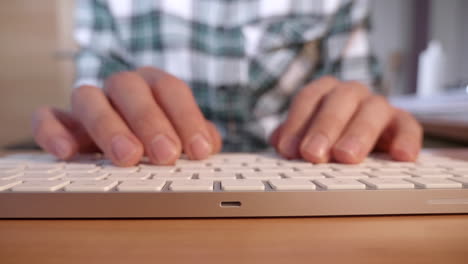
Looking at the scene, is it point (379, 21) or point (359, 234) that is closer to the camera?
point (359, 234)

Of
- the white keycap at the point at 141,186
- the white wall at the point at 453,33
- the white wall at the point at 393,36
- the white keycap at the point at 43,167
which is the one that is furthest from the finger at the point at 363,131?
the white wall at the point at 393,36

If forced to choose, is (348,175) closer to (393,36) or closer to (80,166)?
(80,166)

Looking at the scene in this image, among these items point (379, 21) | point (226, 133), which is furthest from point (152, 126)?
point (379, 21)

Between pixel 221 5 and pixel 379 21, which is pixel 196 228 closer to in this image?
pixel 221 5

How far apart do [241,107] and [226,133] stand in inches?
3.9

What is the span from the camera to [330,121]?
16.0 inches

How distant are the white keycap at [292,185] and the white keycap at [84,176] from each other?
155mm

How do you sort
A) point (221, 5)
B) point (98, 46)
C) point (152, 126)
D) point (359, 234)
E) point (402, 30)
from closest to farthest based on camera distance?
point (359, 234) → point (152, 126) → point (98, 46) → point (221, 5) → point (402, 30)

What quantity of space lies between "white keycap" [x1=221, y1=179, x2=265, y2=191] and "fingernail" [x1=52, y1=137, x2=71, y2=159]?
0.26 metres

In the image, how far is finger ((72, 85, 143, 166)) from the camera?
1.10 feet

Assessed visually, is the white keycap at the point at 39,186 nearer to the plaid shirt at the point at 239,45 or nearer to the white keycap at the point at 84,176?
the white keycap at the point at 84,176

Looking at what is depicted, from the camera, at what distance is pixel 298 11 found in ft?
3.37

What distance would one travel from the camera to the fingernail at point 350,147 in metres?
0.34

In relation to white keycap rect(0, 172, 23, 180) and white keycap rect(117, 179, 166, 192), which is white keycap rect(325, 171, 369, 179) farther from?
white keycap rect(0, 172, 23, 180)
